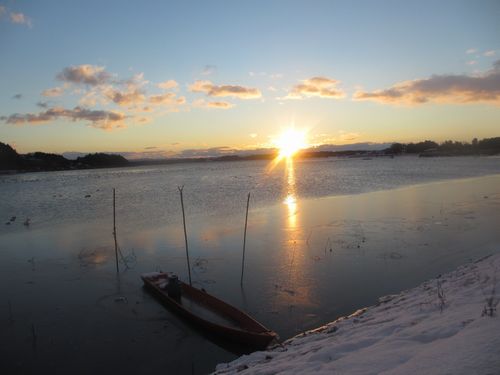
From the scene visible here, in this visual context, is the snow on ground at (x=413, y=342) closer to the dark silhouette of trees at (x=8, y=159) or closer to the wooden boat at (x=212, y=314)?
the wooden boat at (x=212, y=314)

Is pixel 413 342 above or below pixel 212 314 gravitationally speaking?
above

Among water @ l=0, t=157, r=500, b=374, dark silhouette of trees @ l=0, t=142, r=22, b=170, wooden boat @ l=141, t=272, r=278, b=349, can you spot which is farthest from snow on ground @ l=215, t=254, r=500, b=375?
dark silhouette of trees @ l=0, t=142, r=22, b=170

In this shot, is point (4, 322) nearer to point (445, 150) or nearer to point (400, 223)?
point (400, 223)

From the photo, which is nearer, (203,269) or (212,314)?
(212,314)

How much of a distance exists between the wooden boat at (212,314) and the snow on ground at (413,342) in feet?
4.55

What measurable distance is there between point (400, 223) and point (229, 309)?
15.3 metres

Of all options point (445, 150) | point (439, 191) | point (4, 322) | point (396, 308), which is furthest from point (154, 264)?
point (445, 150)

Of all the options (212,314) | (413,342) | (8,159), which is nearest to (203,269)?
(212,314)

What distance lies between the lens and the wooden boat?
9.25 meters

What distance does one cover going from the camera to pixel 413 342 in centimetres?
507

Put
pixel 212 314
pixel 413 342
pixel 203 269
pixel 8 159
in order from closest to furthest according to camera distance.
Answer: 1. pixel 413 342
2. pixel 212 314
3. pixel 203 269
4. pixel 8 159

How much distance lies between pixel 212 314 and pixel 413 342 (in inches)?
288

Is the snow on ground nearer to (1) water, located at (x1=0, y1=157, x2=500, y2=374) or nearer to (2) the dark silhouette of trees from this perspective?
(1) water, located at (x1=0, y1=157, x2=500, y2=374)

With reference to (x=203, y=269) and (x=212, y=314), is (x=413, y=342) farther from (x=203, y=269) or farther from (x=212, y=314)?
(x=203, y=269)
